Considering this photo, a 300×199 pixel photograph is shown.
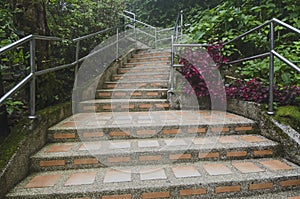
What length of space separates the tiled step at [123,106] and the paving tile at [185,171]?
3.95 ft

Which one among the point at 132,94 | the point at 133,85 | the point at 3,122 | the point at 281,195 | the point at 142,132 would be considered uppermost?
the point at 133,85

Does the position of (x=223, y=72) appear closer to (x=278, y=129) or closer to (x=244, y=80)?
(x=244, y=80)

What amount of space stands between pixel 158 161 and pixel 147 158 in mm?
89

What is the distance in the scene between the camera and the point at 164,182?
4.48 feet

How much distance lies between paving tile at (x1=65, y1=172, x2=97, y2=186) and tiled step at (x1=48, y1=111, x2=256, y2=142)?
0.41m

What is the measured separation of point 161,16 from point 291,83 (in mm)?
6599

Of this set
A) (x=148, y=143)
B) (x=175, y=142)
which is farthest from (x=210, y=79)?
(x=148, y=143)

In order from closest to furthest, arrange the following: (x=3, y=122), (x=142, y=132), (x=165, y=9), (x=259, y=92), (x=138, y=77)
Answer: (x=3, y=122) → (x=142, y=132) → (x=259, y=92) → (x=138, y=77) → (x=165, y=9)

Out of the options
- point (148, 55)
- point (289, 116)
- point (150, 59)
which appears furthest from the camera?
point (148, 55)

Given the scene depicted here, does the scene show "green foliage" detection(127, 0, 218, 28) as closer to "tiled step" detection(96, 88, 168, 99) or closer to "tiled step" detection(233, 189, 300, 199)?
"tiled step" detection(96, 88, 168, 99)

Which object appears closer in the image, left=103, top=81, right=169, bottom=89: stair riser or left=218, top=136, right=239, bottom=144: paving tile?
left=218, top=136, right=239, bottom=144: paving tile

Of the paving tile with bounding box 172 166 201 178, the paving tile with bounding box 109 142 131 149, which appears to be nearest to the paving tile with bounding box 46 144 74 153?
the paving tile with bounding box 109 142 131 149

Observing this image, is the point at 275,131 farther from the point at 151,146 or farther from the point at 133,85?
the point at 133,85

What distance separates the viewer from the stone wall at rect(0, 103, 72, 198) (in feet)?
4.22
